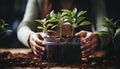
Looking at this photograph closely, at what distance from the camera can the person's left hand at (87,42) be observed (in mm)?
1263

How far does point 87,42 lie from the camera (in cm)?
128

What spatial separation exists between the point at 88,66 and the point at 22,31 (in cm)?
60

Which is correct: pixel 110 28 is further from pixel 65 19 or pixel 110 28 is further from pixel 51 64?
pixel 51 64

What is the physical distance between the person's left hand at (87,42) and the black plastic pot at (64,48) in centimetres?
12

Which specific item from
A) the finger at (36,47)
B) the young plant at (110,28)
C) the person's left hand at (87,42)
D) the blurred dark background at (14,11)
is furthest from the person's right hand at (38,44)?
the blurred dark background at (14,11)

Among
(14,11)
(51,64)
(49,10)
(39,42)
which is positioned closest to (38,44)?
(39,42)

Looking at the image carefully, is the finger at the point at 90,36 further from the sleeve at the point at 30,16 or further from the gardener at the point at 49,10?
the sleeve at the point at 30,16

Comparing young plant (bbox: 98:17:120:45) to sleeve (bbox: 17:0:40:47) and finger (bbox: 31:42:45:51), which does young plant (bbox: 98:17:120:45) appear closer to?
finger (bbox: 31:42:45:51)

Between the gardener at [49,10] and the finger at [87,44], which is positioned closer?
the finger at [87,44]

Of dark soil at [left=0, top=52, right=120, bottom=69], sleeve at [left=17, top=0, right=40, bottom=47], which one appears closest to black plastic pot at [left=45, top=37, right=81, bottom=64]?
dark soil at [left=0, top=52, right=120, bottom=69]

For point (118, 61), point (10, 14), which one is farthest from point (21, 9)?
point (118, 61)

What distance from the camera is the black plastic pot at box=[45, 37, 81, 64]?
1.13 m

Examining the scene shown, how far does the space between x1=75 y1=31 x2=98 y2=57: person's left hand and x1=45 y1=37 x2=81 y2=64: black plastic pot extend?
0.12 metres

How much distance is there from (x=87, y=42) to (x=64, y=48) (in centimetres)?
19
